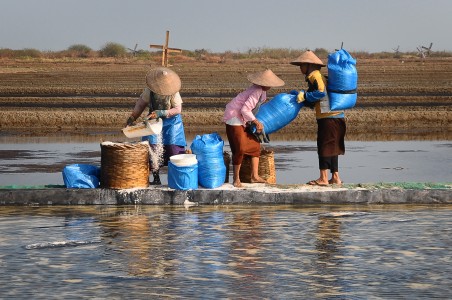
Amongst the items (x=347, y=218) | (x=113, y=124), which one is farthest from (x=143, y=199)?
(x=113, y=124)

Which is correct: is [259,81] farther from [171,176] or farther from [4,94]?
[4,94]

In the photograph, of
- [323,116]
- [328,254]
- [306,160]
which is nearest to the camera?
[328,254]

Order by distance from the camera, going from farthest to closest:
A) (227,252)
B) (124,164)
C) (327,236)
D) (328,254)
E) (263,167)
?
(263,167) < (124,164) < (327,236) < (227,252) < (328,254)

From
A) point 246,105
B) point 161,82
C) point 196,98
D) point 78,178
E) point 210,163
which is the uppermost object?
point 161,82

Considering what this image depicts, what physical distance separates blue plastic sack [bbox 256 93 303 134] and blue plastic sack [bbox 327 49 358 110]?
15.6 inches

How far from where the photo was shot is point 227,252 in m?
9.15

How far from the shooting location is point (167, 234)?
1004 cm

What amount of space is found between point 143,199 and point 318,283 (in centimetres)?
424

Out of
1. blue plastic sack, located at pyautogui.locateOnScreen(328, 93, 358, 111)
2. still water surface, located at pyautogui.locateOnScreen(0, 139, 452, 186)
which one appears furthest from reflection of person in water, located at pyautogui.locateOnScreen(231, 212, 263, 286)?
still water surface, located at pyautogui.locateOnScreen(0, 139, 452, 186)

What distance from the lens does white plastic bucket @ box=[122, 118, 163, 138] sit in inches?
476

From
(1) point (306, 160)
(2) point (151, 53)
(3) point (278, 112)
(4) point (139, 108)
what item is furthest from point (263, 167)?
(2) point (151, 53)

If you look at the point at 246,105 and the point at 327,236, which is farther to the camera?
the point at 246,105

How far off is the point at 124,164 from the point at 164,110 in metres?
0.72

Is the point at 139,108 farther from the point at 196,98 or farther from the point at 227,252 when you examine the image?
the point at 196,98
